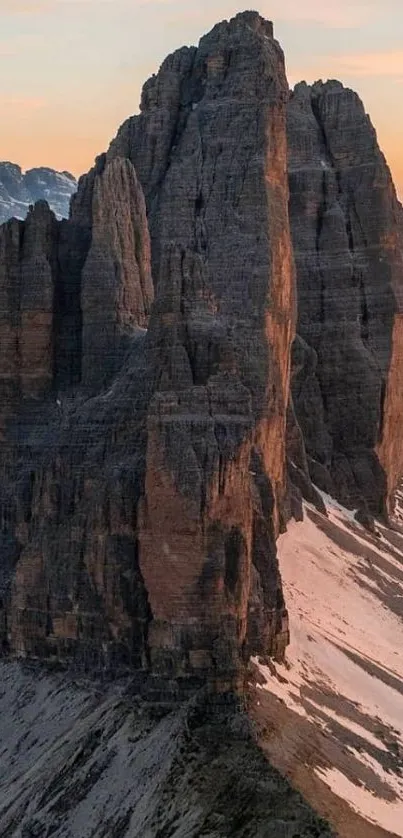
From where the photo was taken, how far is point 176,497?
75938mm

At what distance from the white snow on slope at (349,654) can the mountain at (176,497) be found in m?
0.25

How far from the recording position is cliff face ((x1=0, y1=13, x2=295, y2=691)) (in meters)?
76.1

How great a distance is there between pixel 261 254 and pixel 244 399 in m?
23.6

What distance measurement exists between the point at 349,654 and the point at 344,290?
34.6 metres

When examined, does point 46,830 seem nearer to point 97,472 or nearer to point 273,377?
point 97,472

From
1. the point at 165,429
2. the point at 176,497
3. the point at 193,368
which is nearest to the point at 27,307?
the point at 193,368

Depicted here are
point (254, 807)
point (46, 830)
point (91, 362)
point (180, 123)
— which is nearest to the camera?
point (254, 807)

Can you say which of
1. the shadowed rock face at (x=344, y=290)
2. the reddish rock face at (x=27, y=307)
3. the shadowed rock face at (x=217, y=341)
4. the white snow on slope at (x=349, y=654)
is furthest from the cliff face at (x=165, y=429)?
the shadowed rock face at (x=344, y=290)

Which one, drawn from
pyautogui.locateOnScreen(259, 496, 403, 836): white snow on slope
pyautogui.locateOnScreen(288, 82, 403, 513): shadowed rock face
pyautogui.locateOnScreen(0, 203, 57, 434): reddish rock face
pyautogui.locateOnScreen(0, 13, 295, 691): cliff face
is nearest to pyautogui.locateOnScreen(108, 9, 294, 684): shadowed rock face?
pyautogui.locateOnScreen(0, 13, 295, 691): cliff face

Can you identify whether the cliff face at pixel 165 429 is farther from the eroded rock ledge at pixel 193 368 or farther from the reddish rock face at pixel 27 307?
the reddish rock face at pixel 27 307

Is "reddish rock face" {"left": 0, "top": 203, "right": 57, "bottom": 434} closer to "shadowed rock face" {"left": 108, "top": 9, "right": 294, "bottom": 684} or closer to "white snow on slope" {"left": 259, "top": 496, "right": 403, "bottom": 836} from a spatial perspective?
"shadowed rock face" {"left": 108, "top": 9, "right": 294, "bottom": 684}

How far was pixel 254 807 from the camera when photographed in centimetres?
6781

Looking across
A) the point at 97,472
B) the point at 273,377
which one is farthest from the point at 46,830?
the point at 273,377

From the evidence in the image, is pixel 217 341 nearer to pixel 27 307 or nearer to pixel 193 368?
pixel 193 368
